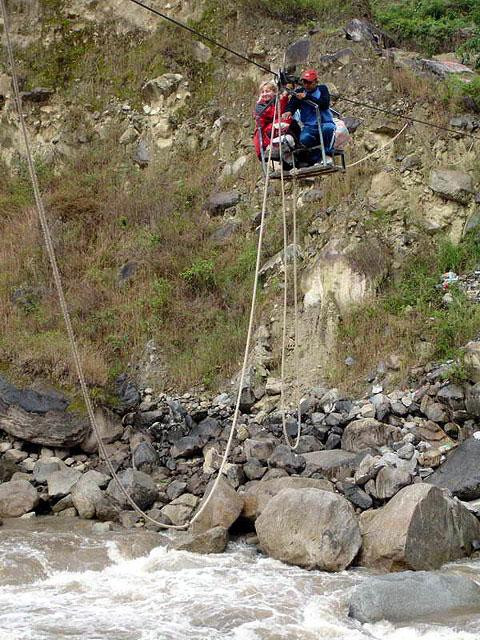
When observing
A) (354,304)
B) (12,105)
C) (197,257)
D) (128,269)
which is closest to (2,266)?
(128,269)

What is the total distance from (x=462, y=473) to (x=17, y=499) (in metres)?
5.59

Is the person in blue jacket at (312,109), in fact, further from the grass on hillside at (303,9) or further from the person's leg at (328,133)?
the grass on hillside at (303,9)

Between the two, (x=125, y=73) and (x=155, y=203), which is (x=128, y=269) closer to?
(x=155, y=203)

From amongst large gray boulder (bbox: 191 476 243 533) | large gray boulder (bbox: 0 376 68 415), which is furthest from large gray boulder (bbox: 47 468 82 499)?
large gray boulder (bbox: 191 476 243 533)

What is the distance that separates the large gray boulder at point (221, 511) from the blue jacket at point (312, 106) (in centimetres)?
440

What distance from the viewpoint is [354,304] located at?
1170 cm

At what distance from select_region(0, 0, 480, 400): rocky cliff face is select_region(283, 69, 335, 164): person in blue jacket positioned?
12.4ft

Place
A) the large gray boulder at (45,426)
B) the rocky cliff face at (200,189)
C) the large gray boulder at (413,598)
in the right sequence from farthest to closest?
the rocky cliff face at (200,189), the large gray boulder at (45,426), the large gray boulder at (413,598)

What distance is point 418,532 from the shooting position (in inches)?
277

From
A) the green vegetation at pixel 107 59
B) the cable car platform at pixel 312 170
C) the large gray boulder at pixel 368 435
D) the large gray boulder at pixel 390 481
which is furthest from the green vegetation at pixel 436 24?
the large gray boulder at pixel 390 481

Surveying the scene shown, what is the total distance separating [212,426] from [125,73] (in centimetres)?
1126

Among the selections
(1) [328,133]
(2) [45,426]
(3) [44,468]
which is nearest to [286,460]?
(3) [44,468]

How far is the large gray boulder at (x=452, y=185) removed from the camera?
12.4 meters

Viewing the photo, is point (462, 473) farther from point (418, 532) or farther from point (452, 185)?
Result: point (452, 185)
